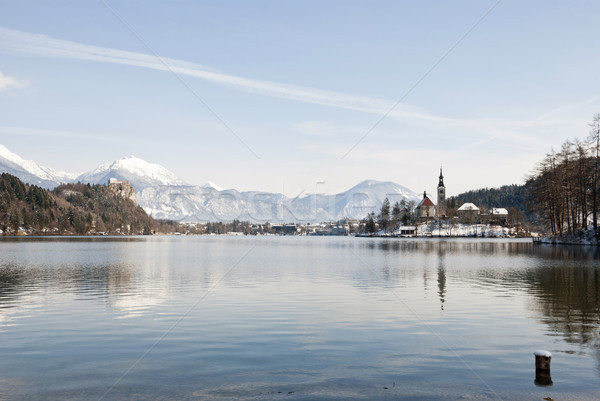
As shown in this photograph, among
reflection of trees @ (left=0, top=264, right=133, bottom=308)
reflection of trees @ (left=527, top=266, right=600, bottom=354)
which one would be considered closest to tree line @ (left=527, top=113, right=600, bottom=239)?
reflection of trees @ (left=527, top=266, right=600, bottom=354)

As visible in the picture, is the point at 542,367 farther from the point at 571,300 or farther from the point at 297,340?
the point at 571,300

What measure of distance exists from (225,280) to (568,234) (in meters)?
109

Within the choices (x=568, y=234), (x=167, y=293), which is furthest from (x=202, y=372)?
(x=568, y=234)

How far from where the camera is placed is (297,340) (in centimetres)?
2194

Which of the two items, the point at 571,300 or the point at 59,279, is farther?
the point at 59,279

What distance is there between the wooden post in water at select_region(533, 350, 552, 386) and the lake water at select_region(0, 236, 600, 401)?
1.15ft

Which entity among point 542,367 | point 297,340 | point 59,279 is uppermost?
point 542,367

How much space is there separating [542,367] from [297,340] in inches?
397

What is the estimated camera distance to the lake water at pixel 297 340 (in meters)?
15.2

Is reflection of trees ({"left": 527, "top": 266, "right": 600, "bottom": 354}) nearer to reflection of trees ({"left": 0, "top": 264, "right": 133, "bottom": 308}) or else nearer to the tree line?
reflection of trees ({"left": 0, "top": 264, "right": 133, "bottom": 308})

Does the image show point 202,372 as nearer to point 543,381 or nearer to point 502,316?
point 543,381

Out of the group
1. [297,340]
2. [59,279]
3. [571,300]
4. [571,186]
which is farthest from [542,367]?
[571,186]

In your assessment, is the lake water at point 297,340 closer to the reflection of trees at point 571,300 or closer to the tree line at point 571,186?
the reflection of trees at point 571,300

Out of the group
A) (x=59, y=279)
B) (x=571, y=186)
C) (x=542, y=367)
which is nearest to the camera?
(x=542, y=367)
